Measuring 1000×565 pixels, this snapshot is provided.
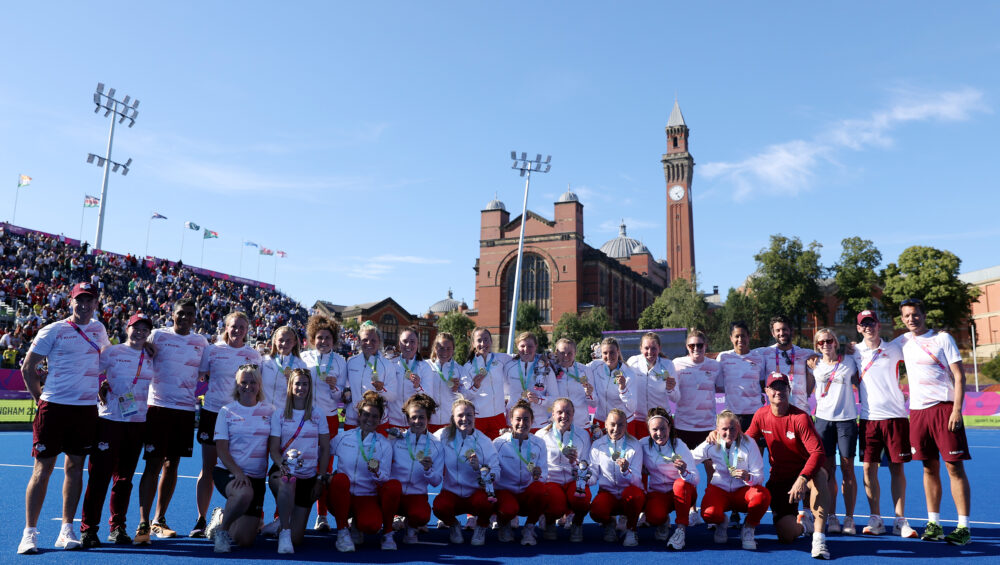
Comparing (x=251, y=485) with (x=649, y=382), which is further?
(x=649, y=382)

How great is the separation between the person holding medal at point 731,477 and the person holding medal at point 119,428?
5354mm

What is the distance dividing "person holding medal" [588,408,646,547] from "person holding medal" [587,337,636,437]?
0.81 metres

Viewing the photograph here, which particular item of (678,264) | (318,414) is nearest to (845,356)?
(318,414)

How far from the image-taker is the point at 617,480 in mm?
6453

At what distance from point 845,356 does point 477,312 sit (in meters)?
66.3

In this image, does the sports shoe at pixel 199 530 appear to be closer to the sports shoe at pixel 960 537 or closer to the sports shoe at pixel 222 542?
the sports shoe at pixel 222 542

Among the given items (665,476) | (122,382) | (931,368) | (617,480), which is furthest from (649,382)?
(122,382)

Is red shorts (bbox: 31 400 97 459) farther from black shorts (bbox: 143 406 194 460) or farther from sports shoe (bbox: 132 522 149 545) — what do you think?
sports shoe (bbox: 132 522 149 545)

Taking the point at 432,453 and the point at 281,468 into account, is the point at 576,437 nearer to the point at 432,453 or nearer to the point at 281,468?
the point at 432,453

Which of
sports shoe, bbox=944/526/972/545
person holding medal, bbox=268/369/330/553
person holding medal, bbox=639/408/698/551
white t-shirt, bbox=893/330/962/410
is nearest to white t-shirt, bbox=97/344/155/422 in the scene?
person holding medal, bbox=268/369/330/553

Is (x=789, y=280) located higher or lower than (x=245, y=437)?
higher

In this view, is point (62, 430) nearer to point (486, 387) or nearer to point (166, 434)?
point (166, 434)

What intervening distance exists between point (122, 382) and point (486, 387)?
3.79m

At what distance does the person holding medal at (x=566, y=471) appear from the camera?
6379 millimetres
